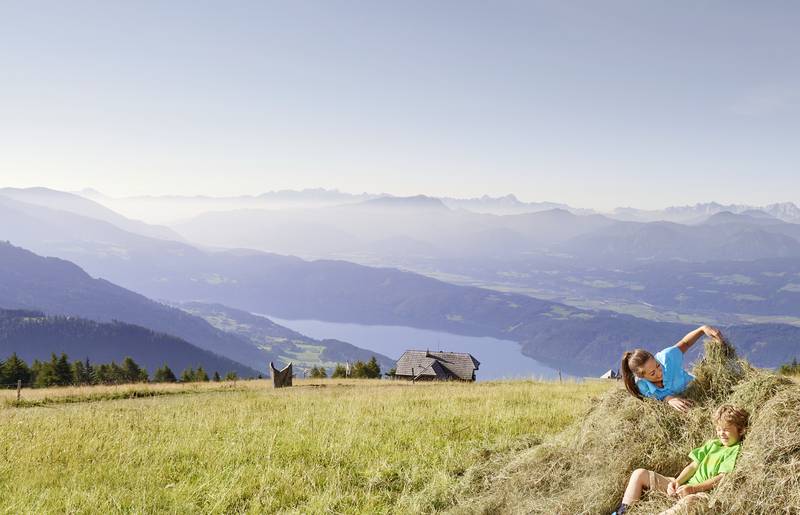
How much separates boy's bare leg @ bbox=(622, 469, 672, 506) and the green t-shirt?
32 cm

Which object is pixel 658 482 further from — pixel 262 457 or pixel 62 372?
pixel 62 372

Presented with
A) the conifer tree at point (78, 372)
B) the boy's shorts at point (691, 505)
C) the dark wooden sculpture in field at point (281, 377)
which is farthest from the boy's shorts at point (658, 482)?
the conifer tree at point (78, 372)

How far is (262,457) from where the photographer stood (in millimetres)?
9914

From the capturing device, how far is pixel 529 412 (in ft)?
45.1

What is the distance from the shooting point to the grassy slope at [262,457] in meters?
7.84

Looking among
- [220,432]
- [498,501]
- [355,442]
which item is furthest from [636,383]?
[220,432]

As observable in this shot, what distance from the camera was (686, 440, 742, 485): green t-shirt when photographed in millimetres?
6410

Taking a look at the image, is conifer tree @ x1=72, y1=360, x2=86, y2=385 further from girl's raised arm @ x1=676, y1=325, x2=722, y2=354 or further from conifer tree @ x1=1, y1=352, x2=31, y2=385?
girl's raised arm @ x1=676, y1=325, x2=722, y2=354

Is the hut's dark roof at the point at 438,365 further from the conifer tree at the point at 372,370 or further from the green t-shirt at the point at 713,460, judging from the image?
the green t-shirt at the point at 713,460

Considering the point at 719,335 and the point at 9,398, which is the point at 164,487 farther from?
the point at 9,398

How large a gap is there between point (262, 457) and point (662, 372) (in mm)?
7093

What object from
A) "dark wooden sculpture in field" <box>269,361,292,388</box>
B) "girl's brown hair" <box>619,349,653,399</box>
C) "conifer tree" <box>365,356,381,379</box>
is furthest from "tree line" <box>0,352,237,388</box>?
"girl's brown hair" <box>619,349,653,399</box>

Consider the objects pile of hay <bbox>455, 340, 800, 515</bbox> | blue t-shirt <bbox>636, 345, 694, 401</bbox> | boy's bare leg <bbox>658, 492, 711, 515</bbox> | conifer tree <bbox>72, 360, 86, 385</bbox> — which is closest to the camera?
boy's bare leg <bbox>658, 492, 711, 515</bbox>

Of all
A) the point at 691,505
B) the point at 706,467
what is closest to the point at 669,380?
the point at 706,467
